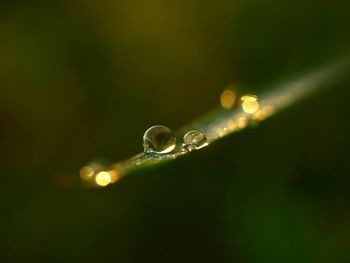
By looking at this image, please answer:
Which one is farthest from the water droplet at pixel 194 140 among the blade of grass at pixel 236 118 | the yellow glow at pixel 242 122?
the yellow glow at pixel 242 122

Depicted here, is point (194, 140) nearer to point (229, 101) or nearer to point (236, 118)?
point (236, 118)

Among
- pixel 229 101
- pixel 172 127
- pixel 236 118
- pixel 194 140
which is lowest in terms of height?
pixel 194 140

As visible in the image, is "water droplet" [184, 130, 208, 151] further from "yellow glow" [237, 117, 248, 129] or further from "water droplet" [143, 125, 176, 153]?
"yellow glow" [237, 117, 248, 129]

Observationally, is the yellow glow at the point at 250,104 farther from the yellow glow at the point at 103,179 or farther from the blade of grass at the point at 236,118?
the yellow glow at the point at 103,179

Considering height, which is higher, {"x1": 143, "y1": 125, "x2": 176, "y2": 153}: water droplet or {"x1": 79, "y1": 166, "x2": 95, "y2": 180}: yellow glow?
{"x1": 79, "y1": 166, "x2": 95, "y2": 180}: yellow glow

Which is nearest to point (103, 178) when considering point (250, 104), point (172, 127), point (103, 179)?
point (103, 179)

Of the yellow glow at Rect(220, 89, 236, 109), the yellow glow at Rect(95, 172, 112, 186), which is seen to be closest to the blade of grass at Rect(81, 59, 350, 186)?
the yellow glow at Rect(95, 172, 112, 186)

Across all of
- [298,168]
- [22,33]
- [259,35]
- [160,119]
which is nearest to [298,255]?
[298,168]
